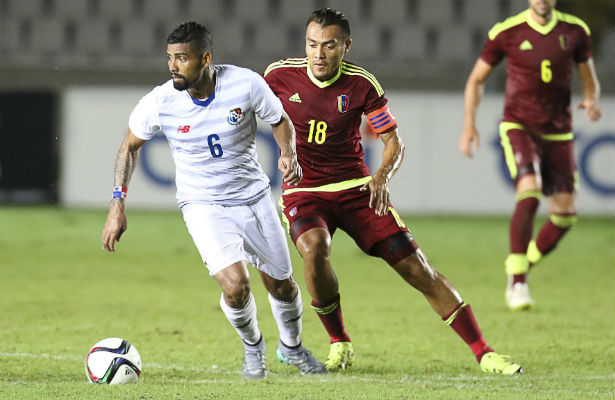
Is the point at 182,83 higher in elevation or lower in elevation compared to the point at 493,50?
higher

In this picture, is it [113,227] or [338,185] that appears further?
[338,185]

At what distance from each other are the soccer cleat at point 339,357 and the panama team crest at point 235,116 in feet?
4.63

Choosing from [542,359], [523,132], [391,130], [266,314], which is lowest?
[266,314]

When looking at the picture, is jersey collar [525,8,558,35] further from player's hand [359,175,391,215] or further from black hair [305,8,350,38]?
player's hand [359,175,391,215]

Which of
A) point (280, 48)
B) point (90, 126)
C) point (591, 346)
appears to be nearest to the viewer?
point (591, 346)

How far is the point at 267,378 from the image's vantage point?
5.28m

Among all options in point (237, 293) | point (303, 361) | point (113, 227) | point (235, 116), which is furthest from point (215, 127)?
point (303, 361)

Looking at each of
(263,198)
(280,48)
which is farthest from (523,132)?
(280,48)

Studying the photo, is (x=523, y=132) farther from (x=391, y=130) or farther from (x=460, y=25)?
(x=460, y=25)

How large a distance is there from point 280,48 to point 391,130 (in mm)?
16499

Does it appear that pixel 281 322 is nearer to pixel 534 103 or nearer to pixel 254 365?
pixel 254 365

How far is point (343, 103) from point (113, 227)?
4.96 feet

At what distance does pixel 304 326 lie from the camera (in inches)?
286

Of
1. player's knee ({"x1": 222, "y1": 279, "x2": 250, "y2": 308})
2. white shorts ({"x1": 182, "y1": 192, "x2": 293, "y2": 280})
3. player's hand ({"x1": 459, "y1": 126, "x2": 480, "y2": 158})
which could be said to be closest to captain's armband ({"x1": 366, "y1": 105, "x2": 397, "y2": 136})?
white shorts ({"x1": 182, "y1": 192, "x2": 293, "y2": 280})
